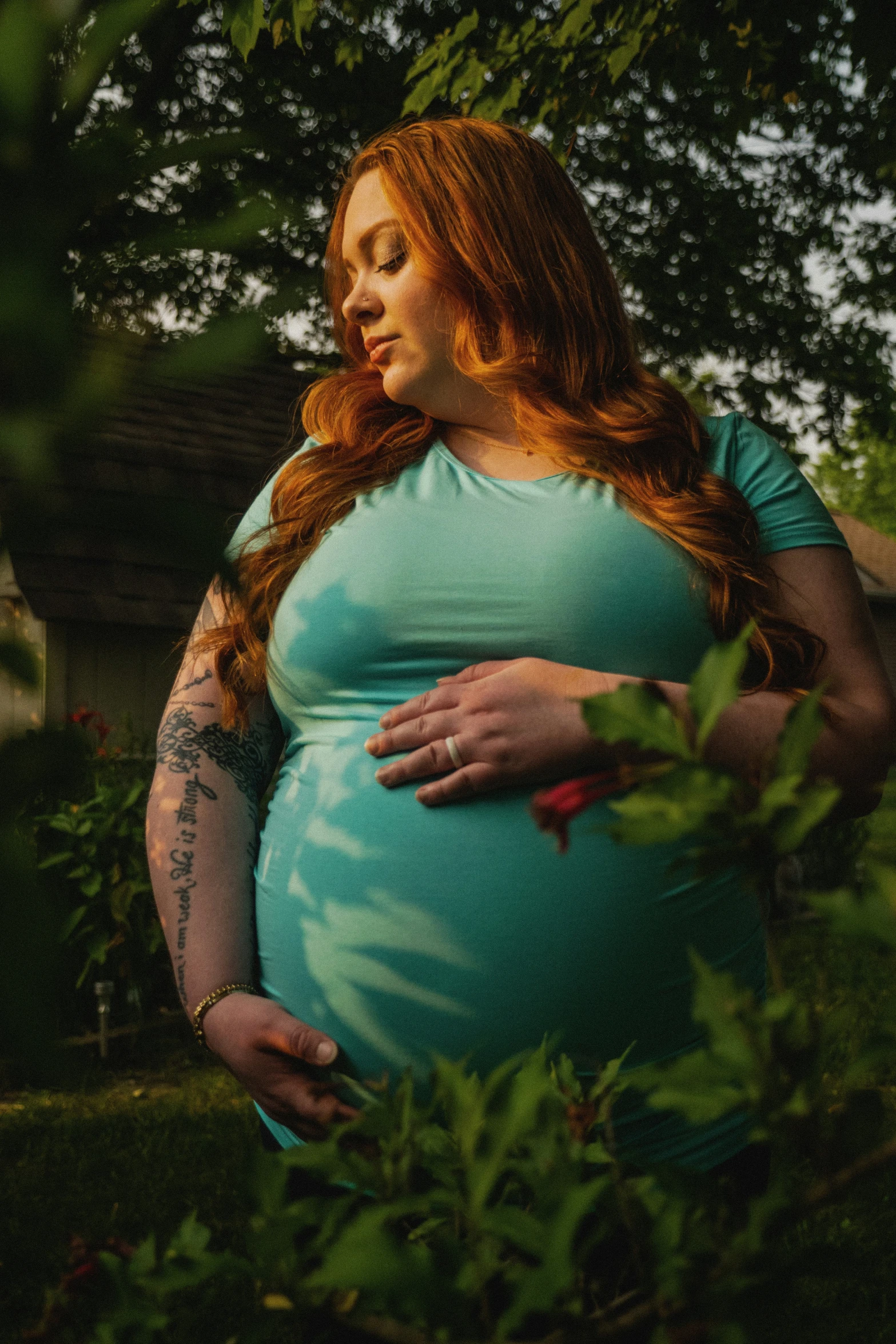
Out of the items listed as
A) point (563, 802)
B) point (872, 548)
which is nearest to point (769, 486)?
point (563, 802)

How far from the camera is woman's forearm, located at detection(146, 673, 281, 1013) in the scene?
1.58 meters

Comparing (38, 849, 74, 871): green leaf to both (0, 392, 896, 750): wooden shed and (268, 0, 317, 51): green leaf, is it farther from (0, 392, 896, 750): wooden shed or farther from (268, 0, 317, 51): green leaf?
(268, 0, 317, 51): green leaf

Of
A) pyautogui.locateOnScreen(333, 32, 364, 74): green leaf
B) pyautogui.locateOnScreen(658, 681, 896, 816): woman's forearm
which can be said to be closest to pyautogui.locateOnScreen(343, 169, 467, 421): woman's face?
pyautogui.locateOnScreen(658, 681, 896, 816): woman's forearm

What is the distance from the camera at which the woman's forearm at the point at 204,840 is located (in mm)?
1579

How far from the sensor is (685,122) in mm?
12438

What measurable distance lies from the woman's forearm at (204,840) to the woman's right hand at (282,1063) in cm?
12

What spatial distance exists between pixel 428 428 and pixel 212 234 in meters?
1.41

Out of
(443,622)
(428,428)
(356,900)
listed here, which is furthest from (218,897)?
(428,428)

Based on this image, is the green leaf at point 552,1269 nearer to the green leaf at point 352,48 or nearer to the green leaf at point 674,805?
the green leaf at point 674,805

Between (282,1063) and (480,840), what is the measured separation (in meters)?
0.37

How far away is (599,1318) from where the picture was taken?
625 millimetres

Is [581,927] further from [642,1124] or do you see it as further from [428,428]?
[428,428]

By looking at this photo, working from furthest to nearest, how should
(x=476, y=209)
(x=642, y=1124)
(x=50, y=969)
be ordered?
(x=476, y=209) → (x=642, y=1124) → (x=50, y=969)

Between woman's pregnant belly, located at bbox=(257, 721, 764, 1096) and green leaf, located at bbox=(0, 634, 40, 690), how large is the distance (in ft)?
3.34
